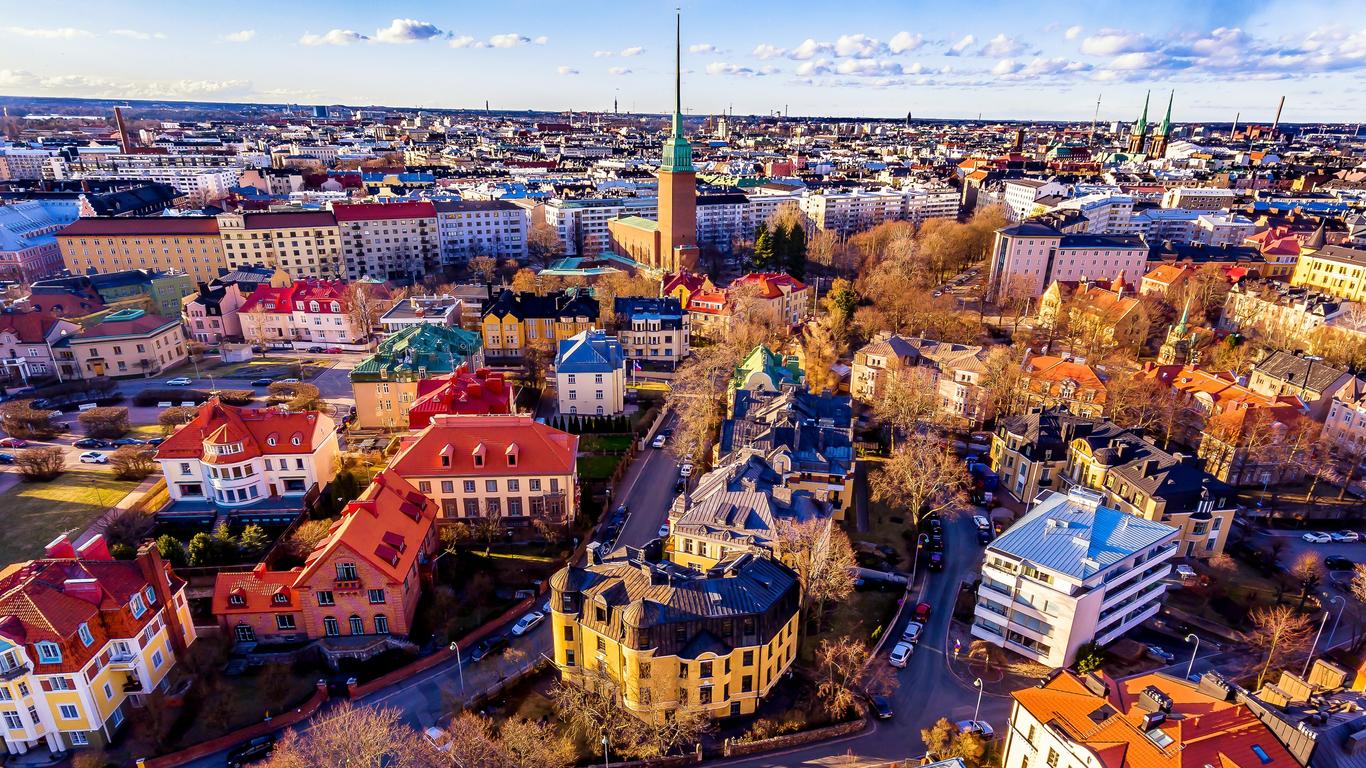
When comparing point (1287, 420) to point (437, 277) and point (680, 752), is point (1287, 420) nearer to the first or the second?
point (680, 752)

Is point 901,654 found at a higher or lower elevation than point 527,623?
higher

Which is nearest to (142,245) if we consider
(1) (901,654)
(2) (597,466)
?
(2) (597,466)

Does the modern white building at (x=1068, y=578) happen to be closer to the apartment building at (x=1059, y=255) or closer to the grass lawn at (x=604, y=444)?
the grass lawn at (x=604, y=444)

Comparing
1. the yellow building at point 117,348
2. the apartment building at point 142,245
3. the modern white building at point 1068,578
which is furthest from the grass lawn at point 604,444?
the apartment building at point 142,245

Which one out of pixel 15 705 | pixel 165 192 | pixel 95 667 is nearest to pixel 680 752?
pixel 95 667

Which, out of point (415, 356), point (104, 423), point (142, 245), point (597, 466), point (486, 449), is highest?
point (142, 245)

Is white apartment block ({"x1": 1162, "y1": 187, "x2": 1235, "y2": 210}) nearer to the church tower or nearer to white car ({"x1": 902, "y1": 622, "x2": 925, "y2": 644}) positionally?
the church tower

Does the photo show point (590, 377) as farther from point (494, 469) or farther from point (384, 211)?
point (384, 211)
